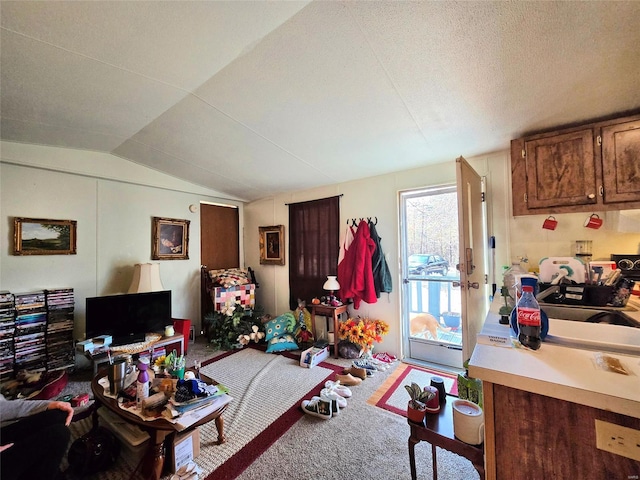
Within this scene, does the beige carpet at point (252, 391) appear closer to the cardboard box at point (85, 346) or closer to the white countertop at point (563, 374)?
the cardboard box at point (85, 346)

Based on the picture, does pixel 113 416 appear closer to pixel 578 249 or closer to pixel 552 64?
pixel 552 64

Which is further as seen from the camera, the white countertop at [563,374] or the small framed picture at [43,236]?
the small framed picture at [43,236]

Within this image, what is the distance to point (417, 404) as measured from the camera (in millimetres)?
1249

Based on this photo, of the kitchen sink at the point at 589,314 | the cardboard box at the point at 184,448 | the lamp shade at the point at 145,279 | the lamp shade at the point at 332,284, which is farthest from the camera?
the lamp shade at the point at 332,284

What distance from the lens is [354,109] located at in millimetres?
1894

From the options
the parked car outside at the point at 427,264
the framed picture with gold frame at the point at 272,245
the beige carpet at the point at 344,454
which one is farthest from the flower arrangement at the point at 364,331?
the framed picture with gold frame at the point at 272,245

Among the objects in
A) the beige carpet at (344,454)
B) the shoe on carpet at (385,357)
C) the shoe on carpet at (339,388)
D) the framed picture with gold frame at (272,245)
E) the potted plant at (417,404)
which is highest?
the framed picture with gold frame at (272,245)

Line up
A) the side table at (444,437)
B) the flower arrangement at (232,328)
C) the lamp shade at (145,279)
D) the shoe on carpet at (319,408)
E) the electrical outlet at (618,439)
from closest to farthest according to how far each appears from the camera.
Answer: the electrical outlet at (618,439), the side table at (444,437), the shoe on carpet at (319,408), the lamp shade at (145,279), the flower arrangement at (232,328)

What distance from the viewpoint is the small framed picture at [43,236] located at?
8.35 feet

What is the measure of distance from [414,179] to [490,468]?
2648mm

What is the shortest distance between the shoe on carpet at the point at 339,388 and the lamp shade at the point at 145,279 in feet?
7.83

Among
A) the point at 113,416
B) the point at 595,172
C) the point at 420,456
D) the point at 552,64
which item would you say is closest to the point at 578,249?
the point at 595,172

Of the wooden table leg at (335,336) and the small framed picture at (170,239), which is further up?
the small framed picture at (170,239)

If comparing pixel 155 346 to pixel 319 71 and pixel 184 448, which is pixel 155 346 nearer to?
pixel 184 448
